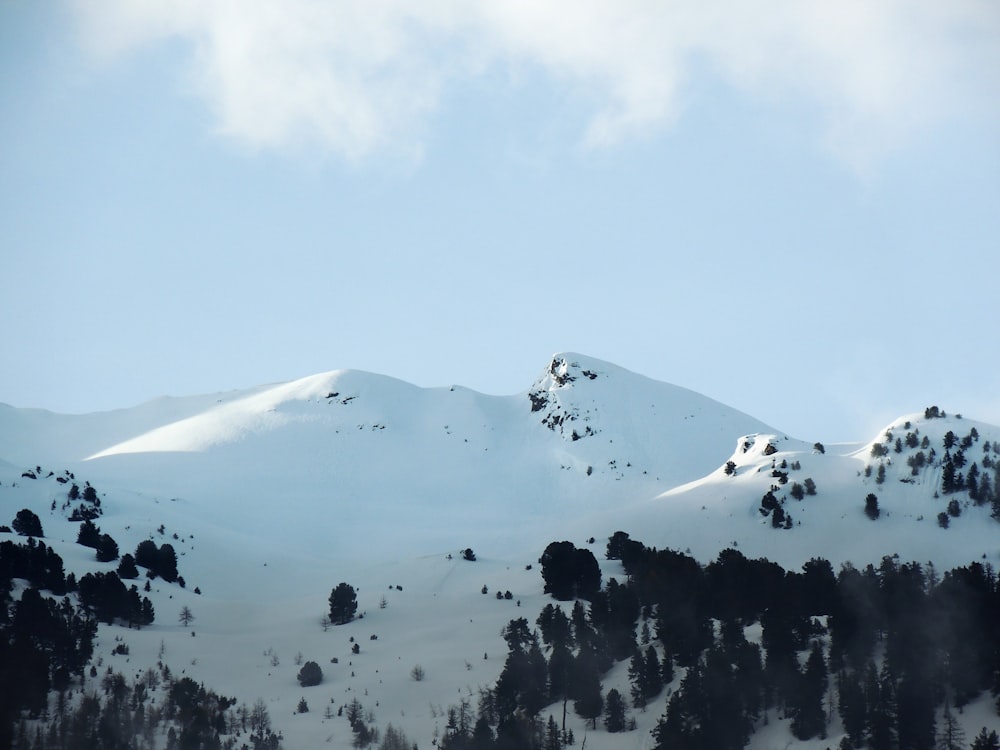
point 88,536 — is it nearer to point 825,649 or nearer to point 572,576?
point 572,576

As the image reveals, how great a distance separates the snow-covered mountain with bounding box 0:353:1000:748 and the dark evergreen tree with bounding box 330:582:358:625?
162cm

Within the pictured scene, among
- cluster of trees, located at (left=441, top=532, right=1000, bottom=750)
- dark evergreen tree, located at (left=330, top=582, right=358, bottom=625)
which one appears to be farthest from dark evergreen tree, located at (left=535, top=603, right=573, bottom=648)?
dark evergreen tree, located at (left=330, top=582, right=358, bottom=625)

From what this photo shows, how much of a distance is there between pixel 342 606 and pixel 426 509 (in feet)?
192

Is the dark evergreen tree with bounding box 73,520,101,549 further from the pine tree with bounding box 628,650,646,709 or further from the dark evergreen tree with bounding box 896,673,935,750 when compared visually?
the dark evergreen tree with bounding box 896,673,935,750

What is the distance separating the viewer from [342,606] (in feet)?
304

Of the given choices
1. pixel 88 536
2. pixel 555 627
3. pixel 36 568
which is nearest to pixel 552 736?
pixel 555 627

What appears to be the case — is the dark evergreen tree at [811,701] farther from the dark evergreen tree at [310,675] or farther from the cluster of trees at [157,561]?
the cluster of trees at [157,561]

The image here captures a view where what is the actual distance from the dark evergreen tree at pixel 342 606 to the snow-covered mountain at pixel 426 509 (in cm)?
162

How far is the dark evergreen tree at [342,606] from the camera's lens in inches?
3634

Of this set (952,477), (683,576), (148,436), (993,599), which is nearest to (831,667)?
(993,599)

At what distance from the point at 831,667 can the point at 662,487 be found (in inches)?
3381

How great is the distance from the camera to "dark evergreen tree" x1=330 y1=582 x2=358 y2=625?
9231cm

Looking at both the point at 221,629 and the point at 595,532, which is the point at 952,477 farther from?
the point at 221,629

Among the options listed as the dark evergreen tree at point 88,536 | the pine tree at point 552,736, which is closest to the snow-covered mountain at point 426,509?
the dark evergreen tree at point 88,536
